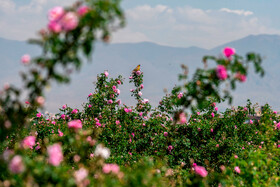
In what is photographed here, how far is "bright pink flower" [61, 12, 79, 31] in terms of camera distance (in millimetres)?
3012

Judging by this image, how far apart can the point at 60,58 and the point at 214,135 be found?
7.12 m

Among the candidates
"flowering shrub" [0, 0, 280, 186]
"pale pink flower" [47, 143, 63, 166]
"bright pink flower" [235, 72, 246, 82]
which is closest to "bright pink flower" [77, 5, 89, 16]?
"flowering shrub" [0, 0, 280, 186]

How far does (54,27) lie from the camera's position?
9.89 ft

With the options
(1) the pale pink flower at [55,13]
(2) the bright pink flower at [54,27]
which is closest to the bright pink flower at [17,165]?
(2) the bright pink flower at [54,27]

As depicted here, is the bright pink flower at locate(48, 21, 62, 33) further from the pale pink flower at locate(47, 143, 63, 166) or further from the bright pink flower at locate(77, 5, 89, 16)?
the pale pink flower at locate(47, 143, 63, 166)

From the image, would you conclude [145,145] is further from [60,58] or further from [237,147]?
[60,58]

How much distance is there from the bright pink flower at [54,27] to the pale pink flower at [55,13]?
47mm

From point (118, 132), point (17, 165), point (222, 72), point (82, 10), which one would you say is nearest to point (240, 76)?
point (222, 72)

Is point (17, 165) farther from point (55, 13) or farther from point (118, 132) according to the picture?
point (118, 132)

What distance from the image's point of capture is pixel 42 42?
10.2 feet

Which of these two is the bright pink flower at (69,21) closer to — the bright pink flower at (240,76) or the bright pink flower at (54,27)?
the bright pink flower at (54,27)

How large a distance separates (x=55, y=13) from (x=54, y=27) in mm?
147

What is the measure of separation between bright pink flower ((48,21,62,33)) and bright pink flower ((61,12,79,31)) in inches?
1.6

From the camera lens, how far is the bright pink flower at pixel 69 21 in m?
3.01
